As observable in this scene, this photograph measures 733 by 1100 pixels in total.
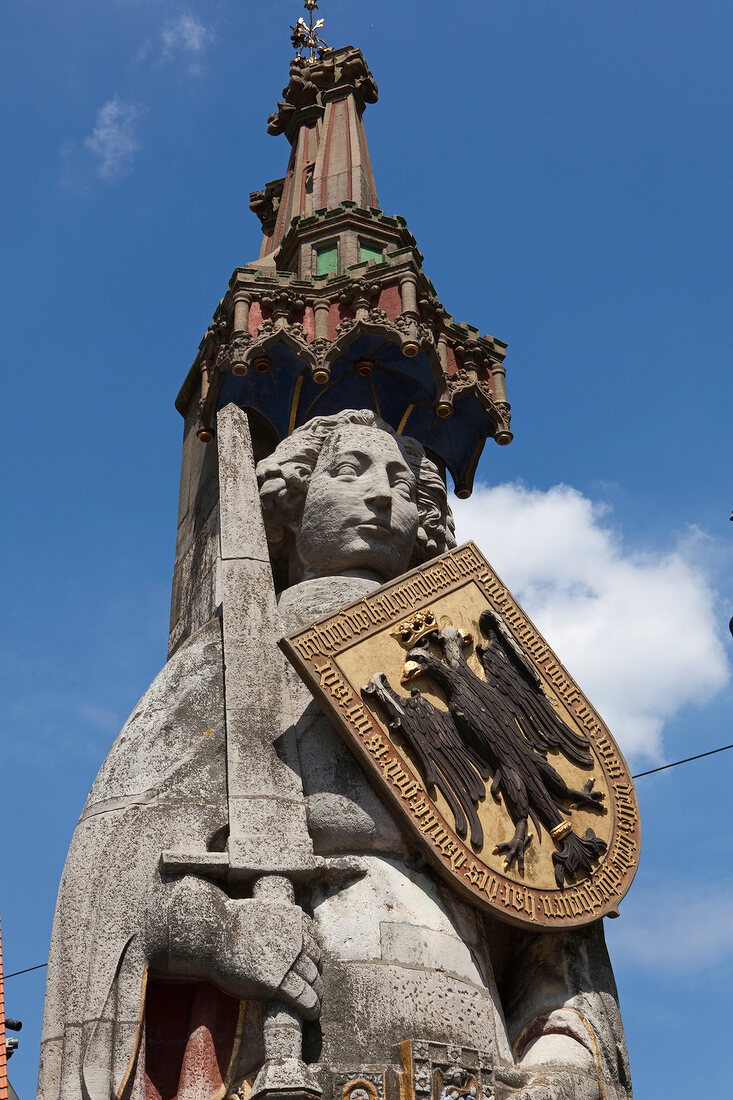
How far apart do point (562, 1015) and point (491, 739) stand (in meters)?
1.54

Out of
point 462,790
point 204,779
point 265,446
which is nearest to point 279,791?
point 204,779

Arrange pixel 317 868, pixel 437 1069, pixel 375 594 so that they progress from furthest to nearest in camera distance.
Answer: pixel 375 594, pixel 317 868, pixel 437 1069

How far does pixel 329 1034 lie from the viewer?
7.36 meters

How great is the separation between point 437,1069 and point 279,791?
164 centimetres

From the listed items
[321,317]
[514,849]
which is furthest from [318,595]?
[321,317]

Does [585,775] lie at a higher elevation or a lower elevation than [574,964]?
higher

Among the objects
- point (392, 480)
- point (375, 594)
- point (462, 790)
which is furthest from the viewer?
point (392, 480)

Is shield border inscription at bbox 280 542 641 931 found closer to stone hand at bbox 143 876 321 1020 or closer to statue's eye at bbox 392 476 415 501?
statue's eye at bbox 392 476 415 501

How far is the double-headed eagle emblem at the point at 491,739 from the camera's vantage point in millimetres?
8375

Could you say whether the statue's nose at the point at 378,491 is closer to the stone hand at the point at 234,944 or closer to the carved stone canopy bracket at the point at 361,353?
the carved stone canopy bracket at the point at 361,353

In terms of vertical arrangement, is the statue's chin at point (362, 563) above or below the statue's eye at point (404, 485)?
below

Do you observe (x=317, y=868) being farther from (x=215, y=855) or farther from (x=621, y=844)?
(x=621, y=844)

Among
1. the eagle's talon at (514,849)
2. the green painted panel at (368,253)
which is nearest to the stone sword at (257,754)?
the eagle's talon at (514,849)

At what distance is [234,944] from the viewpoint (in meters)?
7.33
